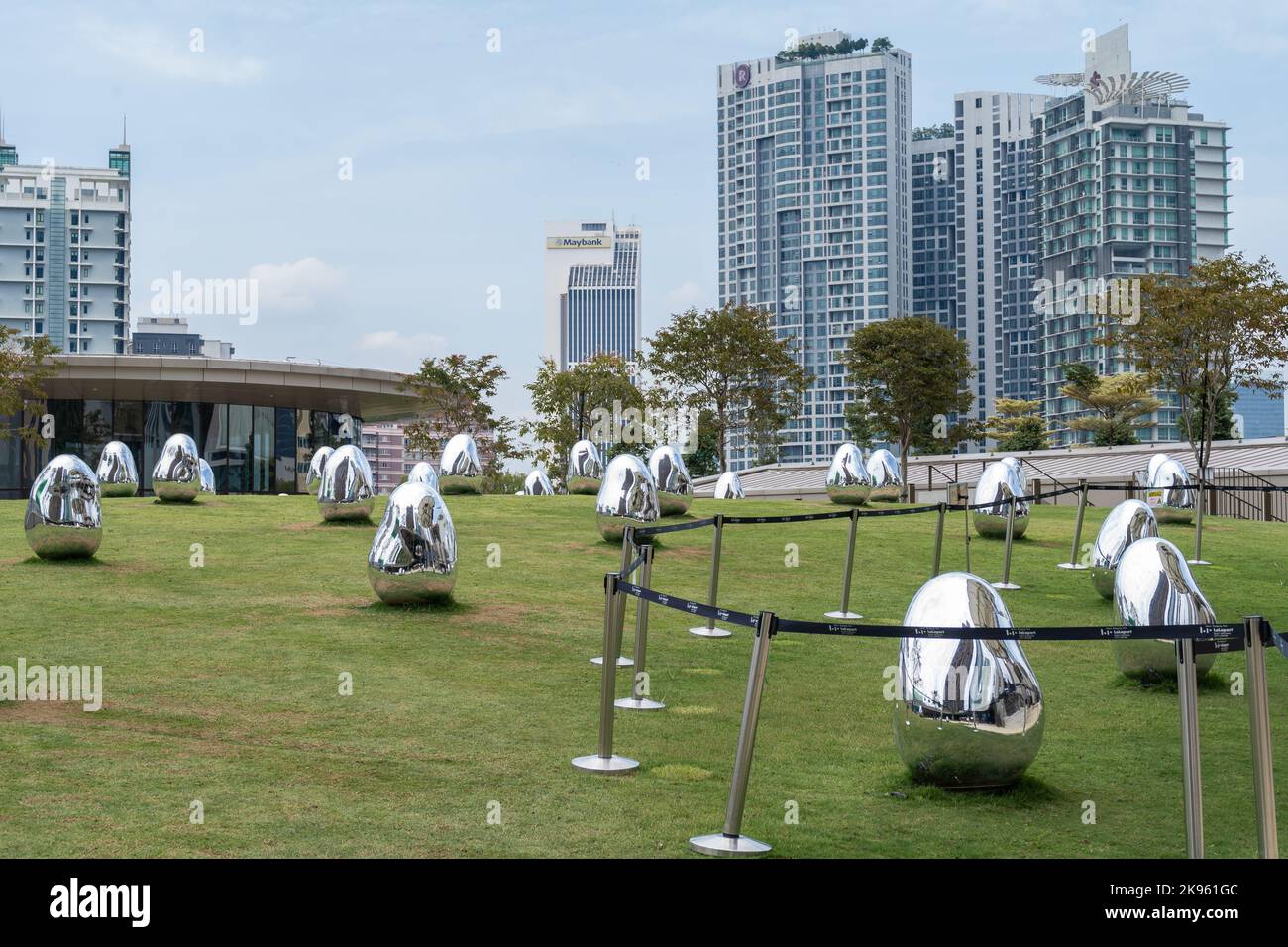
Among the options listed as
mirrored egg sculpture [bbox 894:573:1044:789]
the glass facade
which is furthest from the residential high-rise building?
mirrored egg sculpture [bbox 894:573:1044:789]

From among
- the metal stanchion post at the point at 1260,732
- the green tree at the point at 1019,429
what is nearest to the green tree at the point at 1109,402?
the green tree at the point at 1019,429

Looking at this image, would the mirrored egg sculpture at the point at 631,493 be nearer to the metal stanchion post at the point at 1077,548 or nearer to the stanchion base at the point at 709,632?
the stanchion base at the point at 709,632

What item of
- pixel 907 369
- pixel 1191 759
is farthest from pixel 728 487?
pixel 1191 759

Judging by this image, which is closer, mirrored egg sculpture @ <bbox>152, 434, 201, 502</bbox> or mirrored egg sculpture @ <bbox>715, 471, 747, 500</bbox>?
mirrored egg sculpture @ <bbox>152, 434, 201, 502</bbox>

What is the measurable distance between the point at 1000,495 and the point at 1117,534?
7.81 metres

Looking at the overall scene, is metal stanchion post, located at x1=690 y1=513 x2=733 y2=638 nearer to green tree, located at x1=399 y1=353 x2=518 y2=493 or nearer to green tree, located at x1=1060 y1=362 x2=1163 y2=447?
green tree, located at x1=399 y1=353 x2=518 y2=493

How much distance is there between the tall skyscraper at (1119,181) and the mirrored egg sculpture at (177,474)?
138 metres

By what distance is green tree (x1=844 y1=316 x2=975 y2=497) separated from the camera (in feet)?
185

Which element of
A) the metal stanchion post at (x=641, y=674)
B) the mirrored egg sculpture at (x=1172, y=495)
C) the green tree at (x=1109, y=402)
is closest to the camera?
the metal stanchion post at (x=641, y=674)

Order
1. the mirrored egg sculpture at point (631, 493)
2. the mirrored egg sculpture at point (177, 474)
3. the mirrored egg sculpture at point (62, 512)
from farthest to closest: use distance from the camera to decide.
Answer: the mirrored egg sculpture at point (177, 474) < the mirrored egg sculpture at point (631, 493) < the mirrored egg sculpture at point (62, 512)

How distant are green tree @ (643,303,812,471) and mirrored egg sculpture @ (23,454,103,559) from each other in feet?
113

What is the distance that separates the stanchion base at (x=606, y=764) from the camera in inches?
343
